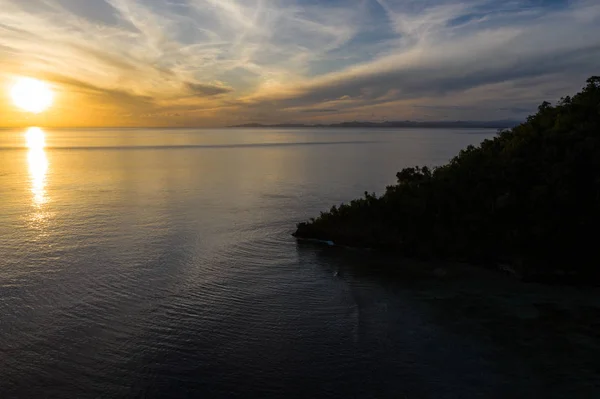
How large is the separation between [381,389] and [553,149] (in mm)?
27987

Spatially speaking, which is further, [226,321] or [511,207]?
[511,207]

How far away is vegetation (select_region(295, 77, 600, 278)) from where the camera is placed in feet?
105

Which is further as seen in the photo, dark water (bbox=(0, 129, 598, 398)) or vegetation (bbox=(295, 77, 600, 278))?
vegetation (bbox=(295, 77, 600, 278))

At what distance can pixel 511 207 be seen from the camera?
115 ft

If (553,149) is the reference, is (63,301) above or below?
below

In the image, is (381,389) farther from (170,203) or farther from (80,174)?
(80,174)

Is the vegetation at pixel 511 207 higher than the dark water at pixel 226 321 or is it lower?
higher

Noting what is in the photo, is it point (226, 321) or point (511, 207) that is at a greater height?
point (511, 207)

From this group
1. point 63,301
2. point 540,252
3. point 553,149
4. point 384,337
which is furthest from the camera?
point 553,149

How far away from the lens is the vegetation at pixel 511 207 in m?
32.2

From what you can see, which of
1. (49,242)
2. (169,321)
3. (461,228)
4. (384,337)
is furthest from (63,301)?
(461,228)

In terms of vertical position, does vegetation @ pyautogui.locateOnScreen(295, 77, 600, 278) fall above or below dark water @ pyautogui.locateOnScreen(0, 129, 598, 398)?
above

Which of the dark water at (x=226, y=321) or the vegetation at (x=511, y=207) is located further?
the vegetation at (x=511, y=207)

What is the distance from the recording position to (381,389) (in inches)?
683
